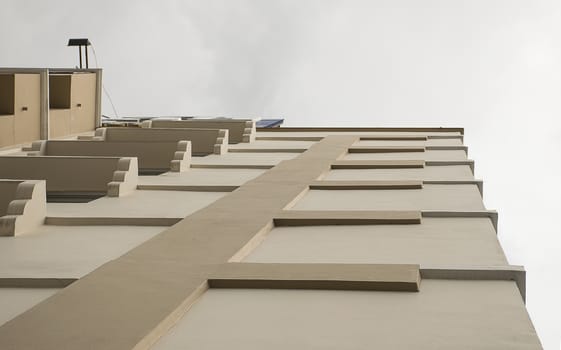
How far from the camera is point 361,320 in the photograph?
654cm

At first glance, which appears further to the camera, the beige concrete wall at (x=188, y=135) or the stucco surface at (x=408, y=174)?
the beige concrete wall at (x=188, y=135)

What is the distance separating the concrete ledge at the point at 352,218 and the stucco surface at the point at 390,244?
0.40ft

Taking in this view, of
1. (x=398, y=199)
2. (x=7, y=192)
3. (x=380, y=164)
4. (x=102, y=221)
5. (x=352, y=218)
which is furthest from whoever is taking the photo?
(x=380, y=164)

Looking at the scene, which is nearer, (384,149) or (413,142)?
(384,149)

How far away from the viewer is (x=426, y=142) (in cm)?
2486

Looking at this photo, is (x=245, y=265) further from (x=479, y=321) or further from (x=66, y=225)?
(x=66, y=225)

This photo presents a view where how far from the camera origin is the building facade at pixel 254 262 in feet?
20.7

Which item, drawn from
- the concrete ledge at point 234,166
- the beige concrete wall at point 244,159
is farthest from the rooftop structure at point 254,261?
the beige concrete wall at point 244,159

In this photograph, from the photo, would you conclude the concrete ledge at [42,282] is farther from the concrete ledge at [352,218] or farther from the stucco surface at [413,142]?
the stucco surface at [413,142]

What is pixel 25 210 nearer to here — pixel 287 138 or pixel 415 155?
pixel 415 155

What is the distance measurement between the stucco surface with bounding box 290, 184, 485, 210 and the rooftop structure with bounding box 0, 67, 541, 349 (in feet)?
0.11

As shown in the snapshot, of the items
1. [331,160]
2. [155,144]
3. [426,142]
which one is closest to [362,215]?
[331,160]

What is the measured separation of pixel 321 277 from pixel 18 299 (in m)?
2.46

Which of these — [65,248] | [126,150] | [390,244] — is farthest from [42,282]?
[126,150]
